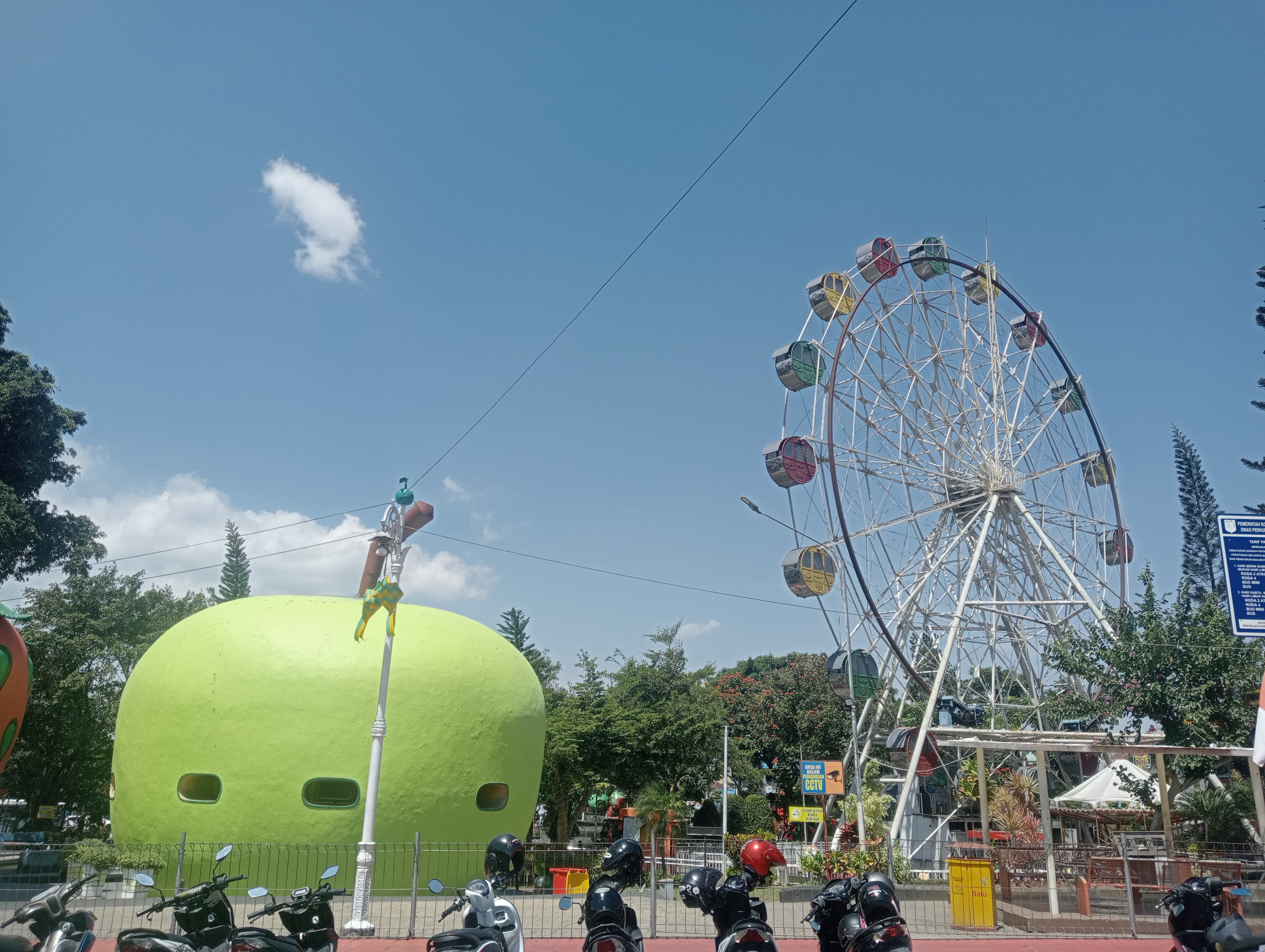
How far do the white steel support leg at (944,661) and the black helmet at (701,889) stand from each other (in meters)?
16.6

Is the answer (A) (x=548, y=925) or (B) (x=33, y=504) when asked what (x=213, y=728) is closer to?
(A) (x=548, y=925)

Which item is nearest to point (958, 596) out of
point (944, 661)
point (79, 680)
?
point (944, 661)

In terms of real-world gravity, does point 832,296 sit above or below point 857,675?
above

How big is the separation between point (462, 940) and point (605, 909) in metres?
0.93

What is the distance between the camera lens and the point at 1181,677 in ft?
58.5

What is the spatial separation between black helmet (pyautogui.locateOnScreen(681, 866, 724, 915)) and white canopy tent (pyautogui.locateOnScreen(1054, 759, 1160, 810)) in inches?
704

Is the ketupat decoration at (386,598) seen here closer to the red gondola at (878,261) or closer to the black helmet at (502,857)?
the black helmet at (502,857)

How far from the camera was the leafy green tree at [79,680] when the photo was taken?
31.3m

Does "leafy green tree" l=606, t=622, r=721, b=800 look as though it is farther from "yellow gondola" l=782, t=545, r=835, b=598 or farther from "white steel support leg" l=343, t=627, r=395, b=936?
"white steel support leg" l=343, t=627, r=395, b=936

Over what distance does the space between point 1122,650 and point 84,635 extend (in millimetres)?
31440

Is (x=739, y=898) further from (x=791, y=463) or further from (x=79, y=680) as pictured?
(x=79, y=680)

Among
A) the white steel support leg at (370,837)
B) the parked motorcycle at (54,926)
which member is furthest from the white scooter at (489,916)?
the white steel support leg at (370,837)

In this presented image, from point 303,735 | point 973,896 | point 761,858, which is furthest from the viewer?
point 303,735

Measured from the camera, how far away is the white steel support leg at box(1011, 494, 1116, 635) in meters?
26.0
